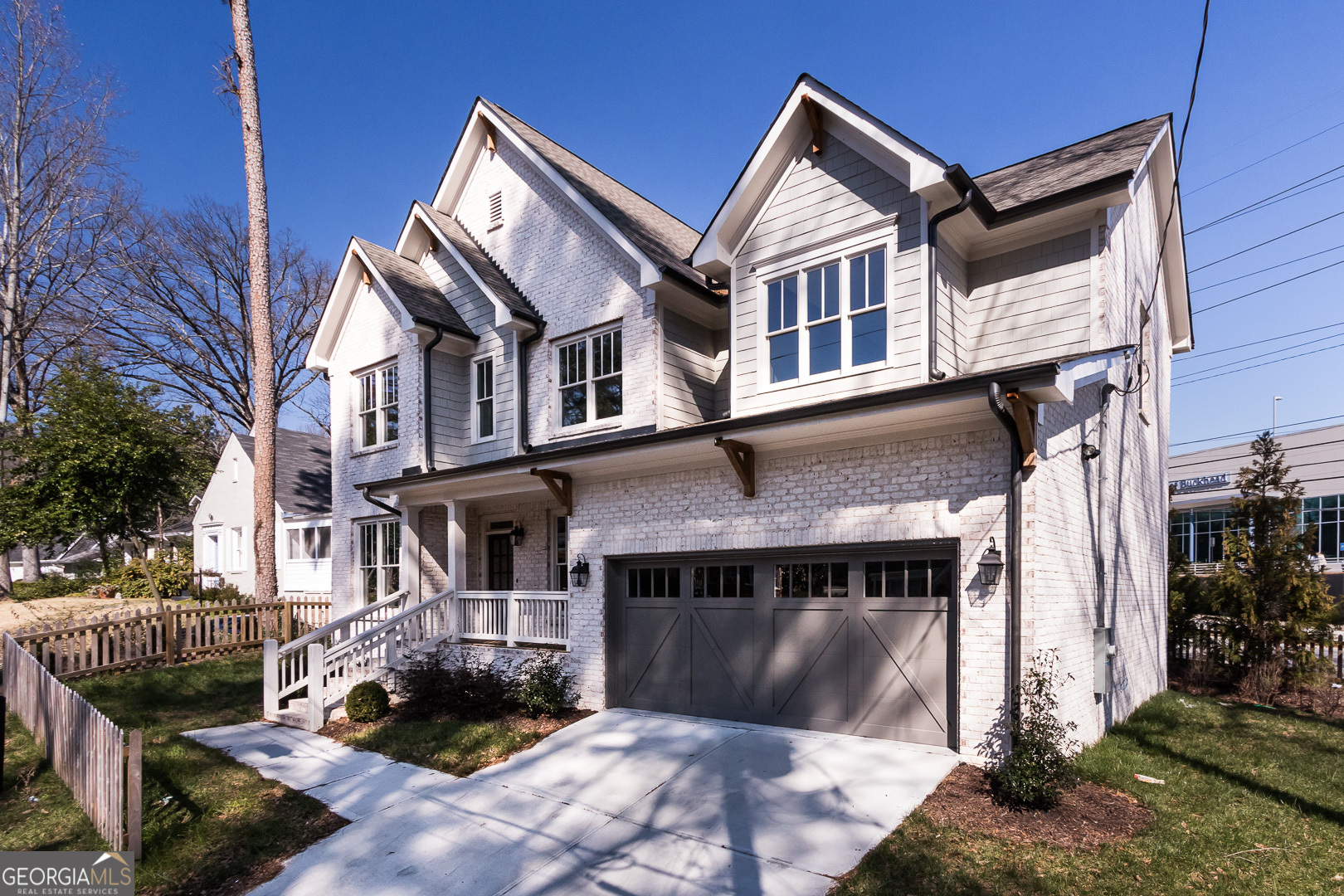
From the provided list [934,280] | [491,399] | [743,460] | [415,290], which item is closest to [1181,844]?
[743,460]

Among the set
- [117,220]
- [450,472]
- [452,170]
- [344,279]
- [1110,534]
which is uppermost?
[117,220]

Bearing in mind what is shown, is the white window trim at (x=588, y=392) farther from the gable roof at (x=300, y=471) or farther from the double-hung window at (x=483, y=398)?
the gable roof at (x=300, y=471)

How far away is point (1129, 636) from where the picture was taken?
36.7ft

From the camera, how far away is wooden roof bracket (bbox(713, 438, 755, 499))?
370 inches

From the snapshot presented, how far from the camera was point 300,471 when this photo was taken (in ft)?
91.3

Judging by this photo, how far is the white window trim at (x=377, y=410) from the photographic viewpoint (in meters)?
15.7

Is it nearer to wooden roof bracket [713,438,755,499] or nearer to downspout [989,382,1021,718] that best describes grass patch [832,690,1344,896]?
downspout [989,382,1021,718]

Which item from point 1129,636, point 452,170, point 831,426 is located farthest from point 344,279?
point 1129,636

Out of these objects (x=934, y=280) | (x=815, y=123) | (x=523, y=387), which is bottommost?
(x=523, y=387)

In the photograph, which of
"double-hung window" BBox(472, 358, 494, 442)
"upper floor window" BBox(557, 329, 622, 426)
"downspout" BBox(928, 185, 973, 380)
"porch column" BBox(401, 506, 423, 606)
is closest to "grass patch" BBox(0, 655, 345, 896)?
"porch column" BBox(401, 506, 423, 606)

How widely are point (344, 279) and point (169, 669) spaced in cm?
856

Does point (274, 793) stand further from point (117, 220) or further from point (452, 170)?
point (117, 220)

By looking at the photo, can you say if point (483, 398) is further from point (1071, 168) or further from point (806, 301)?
point (1071, 168)

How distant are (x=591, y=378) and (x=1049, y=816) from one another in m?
9.38
